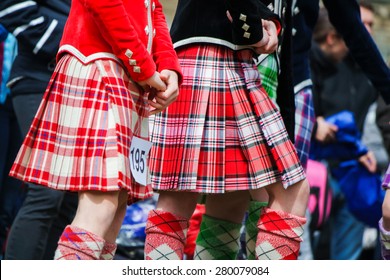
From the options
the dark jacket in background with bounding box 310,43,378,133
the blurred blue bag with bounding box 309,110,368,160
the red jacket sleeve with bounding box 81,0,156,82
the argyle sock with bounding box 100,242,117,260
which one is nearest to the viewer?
the red jacket sleeve with bounding box 81,0,156,82

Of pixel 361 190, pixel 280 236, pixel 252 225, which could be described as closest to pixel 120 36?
pixel 280 236

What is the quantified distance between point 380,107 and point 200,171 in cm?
261

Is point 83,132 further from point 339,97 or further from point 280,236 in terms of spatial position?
point 339,97

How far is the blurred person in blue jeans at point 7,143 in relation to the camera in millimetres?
5129

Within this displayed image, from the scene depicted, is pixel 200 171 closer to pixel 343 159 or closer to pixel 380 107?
pixel 380 107

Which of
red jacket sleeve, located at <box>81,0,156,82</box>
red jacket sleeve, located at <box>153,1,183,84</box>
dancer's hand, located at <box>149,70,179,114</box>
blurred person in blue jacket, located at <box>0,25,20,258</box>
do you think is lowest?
blurred person in blue jacket, located at <box>0,25,20,258</box>

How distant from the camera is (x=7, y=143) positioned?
5.21 metres

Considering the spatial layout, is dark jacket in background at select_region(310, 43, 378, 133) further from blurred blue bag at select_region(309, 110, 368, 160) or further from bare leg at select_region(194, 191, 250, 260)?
bare leg at select_region(194, 191, 250, 260)

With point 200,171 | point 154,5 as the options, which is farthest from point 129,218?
point 154,5

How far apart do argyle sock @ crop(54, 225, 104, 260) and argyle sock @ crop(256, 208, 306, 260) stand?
0.77m

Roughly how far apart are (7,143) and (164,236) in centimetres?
179

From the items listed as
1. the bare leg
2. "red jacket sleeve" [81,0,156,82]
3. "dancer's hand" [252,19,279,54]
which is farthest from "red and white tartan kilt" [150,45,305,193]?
"red jacket sleeve" [81,0,156,82]

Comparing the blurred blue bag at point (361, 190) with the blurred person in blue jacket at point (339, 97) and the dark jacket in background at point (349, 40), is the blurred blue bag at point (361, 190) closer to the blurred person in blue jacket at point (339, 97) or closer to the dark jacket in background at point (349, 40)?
the blurred person in blue jacket at point (339, 97)

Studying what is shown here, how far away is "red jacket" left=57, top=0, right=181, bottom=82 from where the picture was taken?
3092mm
